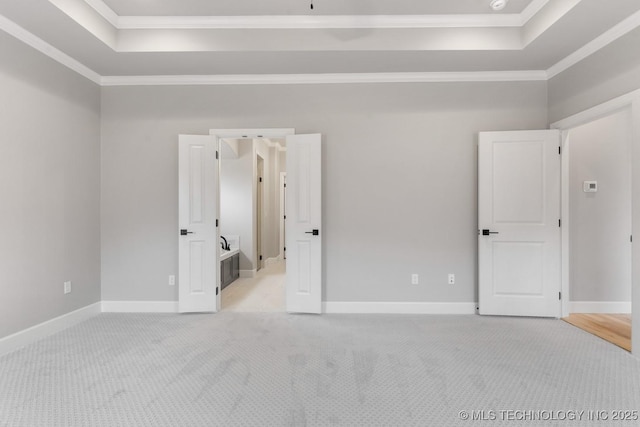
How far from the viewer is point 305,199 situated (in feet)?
11.7

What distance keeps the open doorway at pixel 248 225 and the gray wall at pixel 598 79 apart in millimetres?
3878

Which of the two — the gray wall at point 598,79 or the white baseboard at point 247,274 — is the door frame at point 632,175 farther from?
the white baseboard at point 247,274

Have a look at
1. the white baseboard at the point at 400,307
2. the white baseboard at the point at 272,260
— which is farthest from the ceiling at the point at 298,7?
the white baseboard at the point at 272,260

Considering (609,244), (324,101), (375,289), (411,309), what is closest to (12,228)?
(324,101)

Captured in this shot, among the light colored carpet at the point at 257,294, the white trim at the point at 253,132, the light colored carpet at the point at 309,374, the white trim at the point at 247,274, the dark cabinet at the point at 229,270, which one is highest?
the white trim at the point at 253,132

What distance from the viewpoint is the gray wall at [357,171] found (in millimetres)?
3621

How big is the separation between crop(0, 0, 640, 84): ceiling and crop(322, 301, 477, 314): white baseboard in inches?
104

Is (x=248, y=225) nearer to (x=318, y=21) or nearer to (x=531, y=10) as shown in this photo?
(x=318, y=21)

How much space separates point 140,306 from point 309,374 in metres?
2.47

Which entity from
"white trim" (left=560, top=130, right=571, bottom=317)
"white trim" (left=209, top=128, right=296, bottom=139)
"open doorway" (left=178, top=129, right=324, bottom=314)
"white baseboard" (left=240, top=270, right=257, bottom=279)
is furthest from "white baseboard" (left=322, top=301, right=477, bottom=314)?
"white baseboard" (left=240, top=270, right=257, bottom=279)

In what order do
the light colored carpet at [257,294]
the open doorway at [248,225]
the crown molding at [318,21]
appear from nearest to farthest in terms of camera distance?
the crown molding at [318,21] < the light colored carpet at [257,294] < the open doorway at [248,225]

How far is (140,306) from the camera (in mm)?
3691

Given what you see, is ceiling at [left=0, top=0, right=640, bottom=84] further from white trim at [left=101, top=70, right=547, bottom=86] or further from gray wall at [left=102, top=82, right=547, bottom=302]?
gray wall at [left=102, top=82, right=547, bottom=302]

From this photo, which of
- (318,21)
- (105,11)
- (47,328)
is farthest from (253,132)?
(47,328)
